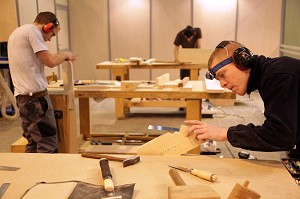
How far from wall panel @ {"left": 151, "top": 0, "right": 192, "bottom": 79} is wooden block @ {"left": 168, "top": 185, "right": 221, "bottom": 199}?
23.7 feet

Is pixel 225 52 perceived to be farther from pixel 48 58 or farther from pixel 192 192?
pixel 48 58

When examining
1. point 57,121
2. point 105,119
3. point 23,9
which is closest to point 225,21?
point 105,119

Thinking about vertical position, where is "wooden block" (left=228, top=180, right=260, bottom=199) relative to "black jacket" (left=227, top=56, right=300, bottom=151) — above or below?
below

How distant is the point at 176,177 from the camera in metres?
1.34

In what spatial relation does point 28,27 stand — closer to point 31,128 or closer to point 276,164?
point 31,128

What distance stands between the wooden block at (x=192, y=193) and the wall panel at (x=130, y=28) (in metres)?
7.27

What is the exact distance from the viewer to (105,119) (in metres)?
5.61

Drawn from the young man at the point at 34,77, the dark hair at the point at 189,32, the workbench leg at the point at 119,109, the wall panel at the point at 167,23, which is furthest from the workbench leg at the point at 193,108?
the wall panel at the point at 167,23

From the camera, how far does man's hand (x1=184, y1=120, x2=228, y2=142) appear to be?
150 centimetres

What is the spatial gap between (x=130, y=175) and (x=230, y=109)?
5.08 metres

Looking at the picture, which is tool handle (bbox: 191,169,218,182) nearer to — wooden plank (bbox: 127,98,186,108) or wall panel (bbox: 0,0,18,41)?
wooden plank (bbox: 127,98,186,108)

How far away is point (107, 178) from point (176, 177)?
283 millimetres

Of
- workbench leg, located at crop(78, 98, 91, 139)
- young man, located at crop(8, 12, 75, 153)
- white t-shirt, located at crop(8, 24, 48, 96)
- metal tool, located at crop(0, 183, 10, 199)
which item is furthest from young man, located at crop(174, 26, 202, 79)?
metal tool, located at crop(0, 183, 10, 199)

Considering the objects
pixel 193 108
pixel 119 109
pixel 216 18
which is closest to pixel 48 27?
pixel 193 108
